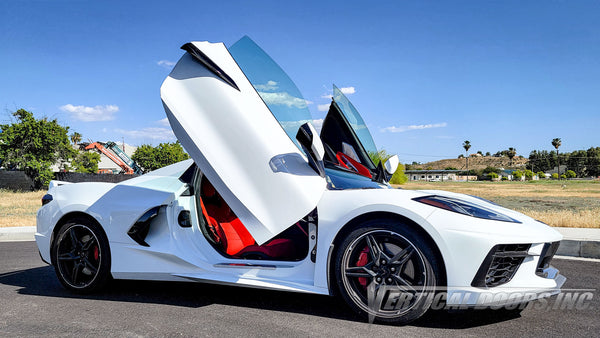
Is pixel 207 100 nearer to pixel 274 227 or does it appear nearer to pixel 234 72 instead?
pixel 234 72

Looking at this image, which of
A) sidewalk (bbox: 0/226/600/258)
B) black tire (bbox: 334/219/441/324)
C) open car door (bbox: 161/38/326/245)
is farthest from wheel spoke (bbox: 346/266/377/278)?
sidewalk (bbox: 0/226/600/258)

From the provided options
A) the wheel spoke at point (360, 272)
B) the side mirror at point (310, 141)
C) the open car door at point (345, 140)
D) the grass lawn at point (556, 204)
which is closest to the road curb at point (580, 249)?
the grass lawn at point (556, 204)

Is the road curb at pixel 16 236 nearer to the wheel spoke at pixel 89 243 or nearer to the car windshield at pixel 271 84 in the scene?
the wheel spoke at pixel 89 243

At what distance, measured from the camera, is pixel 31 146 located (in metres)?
31.0

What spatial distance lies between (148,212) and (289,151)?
4.81ft

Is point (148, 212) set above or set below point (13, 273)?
above

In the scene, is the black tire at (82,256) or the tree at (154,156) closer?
the black tire at (82,256)

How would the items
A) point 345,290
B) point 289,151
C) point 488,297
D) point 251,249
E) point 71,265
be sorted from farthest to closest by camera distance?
1. point 71,265
2. point 251,249
3. point 289,151
4. point 345,290
5. point 488,297

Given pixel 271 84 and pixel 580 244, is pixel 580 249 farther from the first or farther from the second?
pixel 271 84

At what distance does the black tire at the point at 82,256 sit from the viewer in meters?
3.88

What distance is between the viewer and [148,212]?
Answer: 3766 millimetres

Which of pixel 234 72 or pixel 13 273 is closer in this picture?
pixel 234 72

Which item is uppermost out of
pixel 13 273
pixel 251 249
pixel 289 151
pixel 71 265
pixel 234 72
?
pixel 234 72

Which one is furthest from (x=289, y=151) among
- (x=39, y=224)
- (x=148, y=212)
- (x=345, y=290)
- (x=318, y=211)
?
(x=39, y=224)
